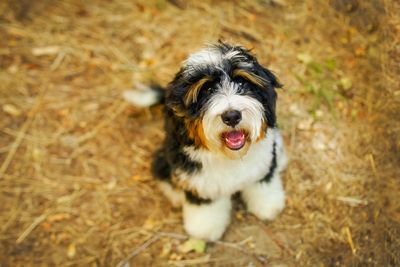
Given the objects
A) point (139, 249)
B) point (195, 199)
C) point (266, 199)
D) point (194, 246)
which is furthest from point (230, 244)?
point (139, 249)

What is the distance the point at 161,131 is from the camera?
433 cm

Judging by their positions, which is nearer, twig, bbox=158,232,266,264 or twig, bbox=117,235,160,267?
twig, bbox=158,232,266,264

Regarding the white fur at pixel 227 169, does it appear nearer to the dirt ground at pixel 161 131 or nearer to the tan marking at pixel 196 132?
the tan marking at pixel 196 132

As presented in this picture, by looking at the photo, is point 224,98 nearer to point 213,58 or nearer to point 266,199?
point 213,58

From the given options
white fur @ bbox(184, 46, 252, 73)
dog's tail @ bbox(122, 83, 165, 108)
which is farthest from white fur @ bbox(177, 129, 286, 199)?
dog's tail @ bbox(122, 83, 165, 108)

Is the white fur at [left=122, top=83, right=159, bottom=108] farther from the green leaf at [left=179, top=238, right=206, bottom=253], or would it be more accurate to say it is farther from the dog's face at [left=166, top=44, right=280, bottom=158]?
the green leaf at [left=179, top=238, right=206, bottom=253]

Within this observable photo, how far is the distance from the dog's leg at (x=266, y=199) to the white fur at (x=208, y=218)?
190 millimetres

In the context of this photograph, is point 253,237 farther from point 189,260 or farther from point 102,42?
point 102,42

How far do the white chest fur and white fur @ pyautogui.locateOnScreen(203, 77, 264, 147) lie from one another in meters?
0.33

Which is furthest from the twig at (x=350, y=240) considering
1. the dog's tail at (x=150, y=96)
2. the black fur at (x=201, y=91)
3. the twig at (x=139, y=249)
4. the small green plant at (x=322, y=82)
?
the dog's tail at (x=150, y=96)

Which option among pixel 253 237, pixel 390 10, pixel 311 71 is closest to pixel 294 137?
pixel 311 71

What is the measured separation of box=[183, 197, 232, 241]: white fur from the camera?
3479 millimetres

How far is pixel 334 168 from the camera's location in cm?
392

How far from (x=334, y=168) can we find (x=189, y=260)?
4.90ft
